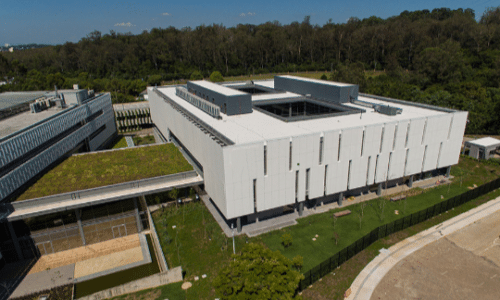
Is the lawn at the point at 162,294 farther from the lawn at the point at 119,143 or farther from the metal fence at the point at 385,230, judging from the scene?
the lawn at the point at 119,143

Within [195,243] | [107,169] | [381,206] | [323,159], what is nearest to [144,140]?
[107,169]

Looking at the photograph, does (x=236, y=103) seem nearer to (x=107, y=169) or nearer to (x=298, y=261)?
(x=107, y=169)

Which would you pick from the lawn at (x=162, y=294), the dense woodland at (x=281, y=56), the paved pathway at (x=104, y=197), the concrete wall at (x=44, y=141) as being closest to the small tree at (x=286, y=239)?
the lawn at (x=162, y=294)

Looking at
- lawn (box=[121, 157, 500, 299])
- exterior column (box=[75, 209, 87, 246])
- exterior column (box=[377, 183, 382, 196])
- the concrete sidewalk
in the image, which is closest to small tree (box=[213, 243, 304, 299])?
lawn (box=[121, 157, 500, 299])

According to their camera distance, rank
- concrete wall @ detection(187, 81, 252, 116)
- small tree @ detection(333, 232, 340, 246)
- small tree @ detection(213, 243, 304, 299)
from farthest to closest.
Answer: concrete wall @ detection(187, 81, 252, 116) → small tree @ detection(333, 232, 340, 246) → small tree @ detection(213, 243, 304, 299)

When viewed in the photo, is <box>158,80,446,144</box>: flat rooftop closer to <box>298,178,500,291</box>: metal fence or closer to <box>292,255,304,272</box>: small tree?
<box>298,178,500,291</box>: metal fence

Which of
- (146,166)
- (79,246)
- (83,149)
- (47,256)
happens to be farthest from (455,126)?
(83,149)

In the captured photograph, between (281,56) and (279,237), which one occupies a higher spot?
(281,56)
